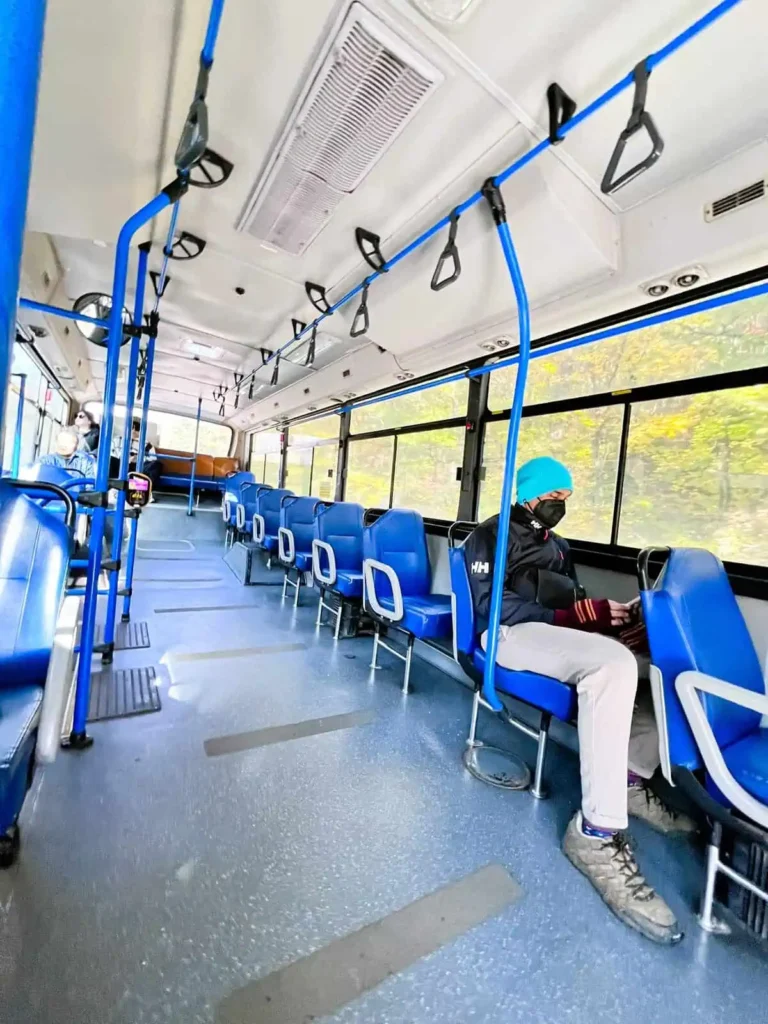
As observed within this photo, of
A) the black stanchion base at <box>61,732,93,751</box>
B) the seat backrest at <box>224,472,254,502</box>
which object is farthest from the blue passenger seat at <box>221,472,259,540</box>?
the black stanchion base at <box>61,732,93,751</box>

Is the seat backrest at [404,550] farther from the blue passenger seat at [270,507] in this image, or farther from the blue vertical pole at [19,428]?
the blue vertical pole at [19,428]

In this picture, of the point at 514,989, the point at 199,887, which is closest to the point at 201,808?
the point at 199,887

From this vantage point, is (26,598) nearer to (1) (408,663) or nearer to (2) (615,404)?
(1) (408,663)

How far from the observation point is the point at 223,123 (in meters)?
1.69

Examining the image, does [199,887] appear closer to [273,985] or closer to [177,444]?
[273,985]

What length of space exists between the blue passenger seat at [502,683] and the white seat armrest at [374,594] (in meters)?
0.59

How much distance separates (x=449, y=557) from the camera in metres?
2.04

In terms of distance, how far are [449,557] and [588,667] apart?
2.51 feet

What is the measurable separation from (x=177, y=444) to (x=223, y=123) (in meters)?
8.28

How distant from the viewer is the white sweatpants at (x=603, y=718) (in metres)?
1.38

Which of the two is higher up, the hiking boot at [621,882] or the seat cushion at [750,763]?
the seat cushion at [750,763]

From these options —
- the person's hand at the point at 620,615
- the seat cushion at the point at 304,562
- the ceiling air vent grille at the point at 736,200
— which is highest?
the ceiling air vent grille at the point at 736,200

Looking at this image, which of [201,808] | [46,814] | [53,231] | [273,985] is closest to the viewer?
[273,985]

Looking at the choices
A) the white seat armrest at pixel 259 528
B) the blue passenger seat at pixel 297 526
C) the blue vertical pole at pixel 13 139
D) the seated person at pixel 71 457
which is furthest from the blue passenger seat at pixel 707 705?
the seated person at pixel 71 457
